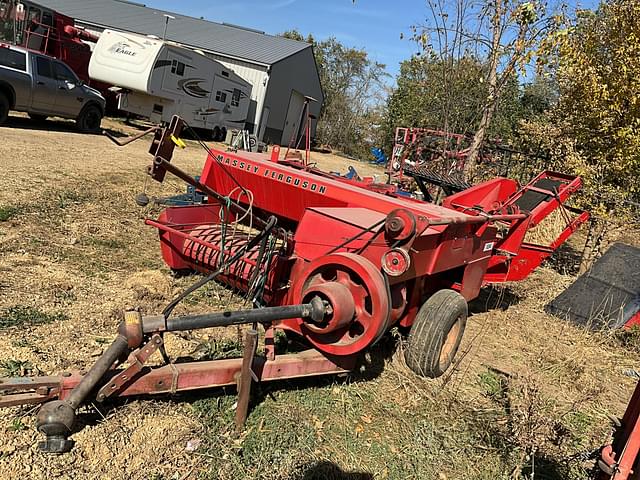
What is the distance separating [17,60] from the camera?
11.8 m

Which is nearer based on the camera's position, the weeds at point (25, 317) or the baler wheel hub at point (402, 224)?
the baler wheel hub at point (402, 224)

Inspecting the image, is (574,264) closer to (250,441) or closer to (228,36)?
(250,441)

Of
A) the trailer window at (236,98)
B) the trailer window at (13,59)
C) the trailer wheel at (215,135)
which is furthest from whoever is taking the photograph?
the trailer window at (236,98)

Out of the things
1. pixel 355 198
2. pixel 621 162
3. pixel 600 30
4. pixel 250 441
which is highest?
pixel 600 30

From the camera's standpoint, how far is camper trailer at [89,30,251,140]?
16219 mm

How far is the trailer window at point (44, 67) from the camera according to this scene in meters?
12.3

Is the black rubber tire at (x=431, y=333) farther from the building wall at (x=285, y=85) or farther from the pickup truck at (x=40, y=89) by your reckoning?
the building wall at (x=285, y=85)

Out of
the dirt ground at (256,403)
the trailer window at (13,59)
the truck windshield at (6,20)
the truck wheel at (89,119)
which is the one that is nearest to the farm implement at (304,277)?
the dirt ground at (256,403)

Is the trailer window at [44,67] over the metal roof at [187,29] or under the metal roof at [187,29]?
under

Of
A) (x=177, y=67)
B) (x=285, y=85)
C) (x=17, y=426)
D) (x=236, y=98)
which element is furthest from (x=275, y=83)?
(x=17, y=426)

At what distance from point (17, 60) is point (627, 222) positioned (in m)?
12.4

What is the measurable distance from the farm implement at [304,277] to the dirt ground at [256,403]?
195mm

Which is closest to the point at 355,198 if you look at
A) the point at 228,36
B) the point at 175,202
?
the point at 175,202

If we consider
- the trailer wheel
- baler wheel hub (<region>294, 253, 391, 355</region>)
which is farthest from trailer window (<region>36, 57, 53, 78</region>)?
baler wheel hub (<region>294, 253, 391, 355</region>)
